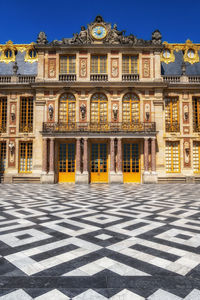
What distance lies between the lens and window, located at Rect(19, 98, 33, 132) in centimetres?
2180

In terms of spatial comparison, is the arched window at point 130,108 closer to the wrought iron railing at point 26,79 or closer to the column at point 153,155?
the column at point 153,155

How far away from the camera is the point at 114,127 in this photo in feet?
67.7

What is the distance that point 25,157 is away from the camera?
21.6 metres

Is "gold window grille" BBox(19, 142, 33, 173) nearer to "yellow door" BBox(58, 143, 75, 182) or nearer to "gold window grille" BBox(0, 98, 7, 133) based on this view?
"gold window grille" BBox(0, 98, 7, 133)

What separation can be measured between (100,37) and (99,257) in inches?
874

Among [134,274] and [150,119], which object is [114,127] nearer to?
[150,119]

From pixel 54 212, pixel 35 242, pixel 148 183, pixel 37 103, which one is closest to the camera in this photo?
pixel 35 242

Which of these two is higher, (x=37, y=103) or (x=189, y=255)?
(x=37, y=103)

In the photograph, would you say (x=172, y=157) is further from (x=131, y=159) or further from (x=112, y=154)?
(x=112, y=154)

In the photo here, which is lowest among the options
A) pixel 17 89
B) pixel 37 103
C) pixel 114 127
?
pixel 114 127

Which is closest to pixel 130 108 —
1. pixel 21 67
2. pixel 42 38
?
pixel 42 38

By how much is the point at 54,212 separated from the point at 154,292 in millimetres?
5202

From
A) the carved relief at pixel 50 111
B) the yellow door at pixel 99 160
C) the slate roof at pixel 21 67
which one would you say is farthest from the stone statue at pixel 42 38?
the yellow door at pixel 99 160

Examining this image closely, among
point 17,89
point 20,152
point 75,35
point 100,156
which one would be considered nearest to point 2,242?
Result: point 100,156
